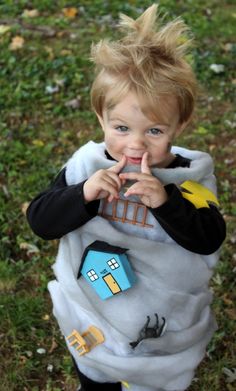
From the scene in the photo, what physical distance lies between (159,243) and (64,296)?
1.71 feet

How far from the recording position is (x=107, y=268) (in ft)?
7.20

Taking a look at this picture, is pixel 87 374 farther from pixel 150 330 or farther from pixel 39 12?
pixel 39 12

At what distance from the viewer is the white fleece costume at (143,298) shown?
2.24 meters

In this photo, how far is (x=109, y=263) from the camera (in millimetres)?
2184

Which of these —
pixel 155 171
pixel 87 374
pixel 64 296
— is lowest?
pixel 87 374

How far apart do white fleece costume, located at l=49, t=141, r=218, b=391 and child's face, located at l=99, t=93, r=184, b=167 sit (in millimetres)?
93

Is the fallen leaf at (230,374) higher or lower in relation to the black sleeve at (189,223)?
lower

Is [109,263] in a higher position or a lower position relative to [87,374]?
higher

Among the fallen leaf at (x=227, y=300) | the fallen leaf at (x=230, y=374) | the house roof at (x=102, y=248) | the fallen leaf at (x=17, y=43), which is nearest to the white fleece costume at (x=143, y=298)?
the house roof at (x=102, y=248)

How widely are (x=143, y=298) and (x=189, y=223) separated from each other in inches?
14.6

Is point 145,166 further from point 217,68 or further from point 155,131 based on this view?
point 217,68

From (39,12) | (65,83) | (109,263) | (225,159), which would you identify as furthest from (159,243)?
(39,12)

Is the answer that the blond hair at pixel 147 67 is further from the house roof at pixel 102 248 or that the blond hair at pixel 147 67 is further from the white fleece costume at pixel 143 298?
the house roof at pixel 102 248

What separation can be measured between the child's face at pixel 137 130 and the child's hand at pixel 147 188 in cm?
7
